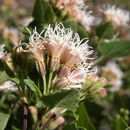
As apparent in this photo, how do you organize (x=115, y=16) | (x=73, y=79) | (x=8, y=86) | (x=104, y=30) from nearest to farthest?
(x=73, y=79)
(x=8, y=86)
(x=104, y=30)
(x=115, y=16)

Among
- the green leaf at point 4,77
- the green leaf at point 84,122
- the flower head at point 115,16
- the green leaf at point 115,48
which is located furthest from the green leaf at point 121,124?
the flower head at point 115,16

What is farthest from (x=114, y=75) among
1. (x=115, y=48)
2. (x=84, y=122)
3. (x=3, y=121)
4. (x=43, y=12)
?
(x=3, y=121)

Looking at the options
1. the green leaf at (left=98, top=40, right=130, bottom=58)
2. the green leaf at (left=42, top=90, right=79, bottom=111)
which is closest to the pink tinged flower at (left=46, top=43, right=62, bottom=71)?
the green leaf at (left=42, top=90, right=79, bottom=111)

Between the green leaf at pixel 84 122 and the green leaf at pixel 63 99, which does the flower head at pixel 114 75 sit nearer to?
the green leaf at pixel 84 122

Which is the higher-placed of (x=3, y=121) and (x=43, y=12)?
(x=43, y=12)

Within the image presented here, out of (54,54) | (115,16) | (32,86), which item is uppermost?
(115,16)

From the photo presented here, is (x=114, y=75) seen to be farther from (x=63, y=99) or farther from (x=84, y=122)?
(x=63, y=99)

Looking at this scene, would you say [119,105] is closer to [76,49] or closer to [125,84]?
[125,84]
